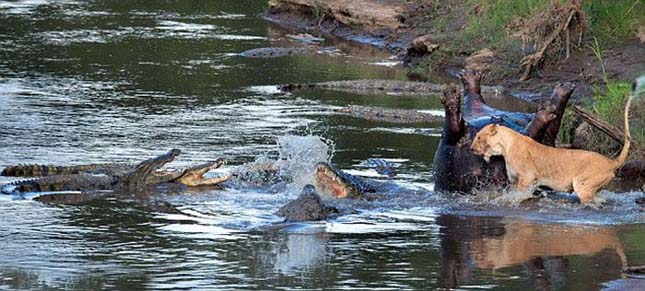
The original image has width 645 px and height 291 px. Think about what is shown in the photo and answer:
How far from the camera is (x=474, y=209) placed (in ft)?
38.8

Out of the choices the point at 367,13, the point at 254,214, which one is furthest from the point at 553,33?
the point at 254,214

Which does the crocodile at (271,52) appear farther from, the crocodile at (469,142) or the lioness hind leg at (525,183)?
the lioness hind leg at (525,183)

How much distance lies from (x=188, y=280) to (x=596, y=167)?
3.80 meters

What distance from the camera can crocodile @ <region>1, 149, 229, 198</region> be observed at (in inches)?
495

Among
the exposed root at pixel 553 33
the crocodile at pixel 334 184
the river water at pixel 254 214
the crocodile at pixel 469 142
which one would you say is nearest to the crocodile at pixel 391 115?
the river water at pixel 254 214

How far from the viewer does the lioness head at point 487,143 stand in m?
11.8

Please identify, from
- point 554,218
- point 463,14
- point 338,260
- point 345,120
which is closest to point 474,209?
point 554,218

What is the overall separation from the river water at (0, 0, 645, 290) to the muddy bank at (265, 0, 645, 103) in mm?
1353

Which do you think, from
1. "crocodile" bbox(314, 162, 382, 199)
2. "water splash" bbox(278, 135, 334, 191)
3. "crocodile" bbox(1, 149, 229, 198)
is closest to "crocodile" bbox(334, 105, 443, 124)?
"water splash" bbox(278, 135, 334, 191)

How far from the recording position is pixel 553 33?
2031 cm

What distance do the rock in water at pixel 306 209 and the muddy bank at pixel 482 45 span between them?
786 centimetres

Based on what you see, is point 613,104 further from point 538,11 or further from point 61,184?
point 61,184

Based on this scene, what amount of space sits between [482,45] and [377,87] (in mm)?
2629

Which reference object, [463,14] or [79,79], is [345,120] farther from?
[463,14]
